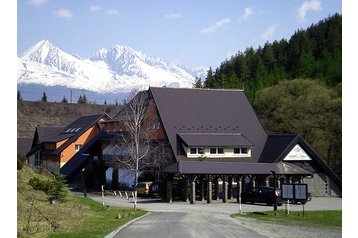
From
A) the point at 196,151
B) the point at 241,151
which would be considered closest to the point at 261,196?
the point at 196,151

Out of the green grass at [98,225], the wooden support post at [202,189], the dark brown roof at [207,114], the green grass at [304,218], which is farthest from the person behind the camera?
the dark brown roof at [207,114]

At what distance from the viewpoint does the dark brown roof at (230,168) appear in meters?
33.2

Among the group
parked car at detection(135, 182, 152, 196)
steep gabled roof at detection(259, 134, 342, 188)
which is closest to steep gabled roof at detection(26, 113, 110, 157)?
parked car at detection(135, 182, 152, 196)

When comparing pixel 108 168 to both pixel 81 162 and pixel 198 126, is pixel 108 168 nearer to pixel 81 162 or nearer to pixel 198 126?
pixel 81 162

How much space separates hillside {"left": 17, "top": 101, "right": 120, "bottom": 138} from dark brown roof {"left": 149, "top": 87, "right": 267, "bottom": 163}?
3212 centimetres

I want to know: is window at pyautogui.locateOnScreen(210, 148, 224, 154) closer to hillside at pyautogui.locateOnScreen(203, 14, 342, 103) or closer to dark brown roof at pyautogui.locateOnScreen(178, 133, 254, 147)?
dark brown roof at pyautogui.locateOnScreen(178, 133, 254, 147)

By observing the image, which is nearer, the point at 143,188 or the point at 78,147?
the point at 143,188

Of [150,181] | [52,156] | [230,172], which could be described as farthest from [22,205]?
[52,156]

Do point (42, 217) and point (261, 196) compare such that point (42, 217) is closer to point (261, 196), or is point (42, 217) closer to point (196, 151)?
point (261, 196)

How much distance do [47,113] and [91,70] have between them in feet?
145

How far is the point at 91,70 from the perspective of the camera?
41.2m

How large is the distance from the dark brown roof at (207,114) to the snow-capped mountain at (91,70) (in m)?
4.02

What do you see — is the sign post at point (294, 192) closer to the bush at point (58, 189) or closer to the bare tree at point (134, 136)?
the bush at point (58, 189)

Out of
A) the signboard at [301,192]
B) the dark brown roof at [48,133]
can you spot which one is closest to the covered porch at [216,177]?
the signboard at [301,192]
